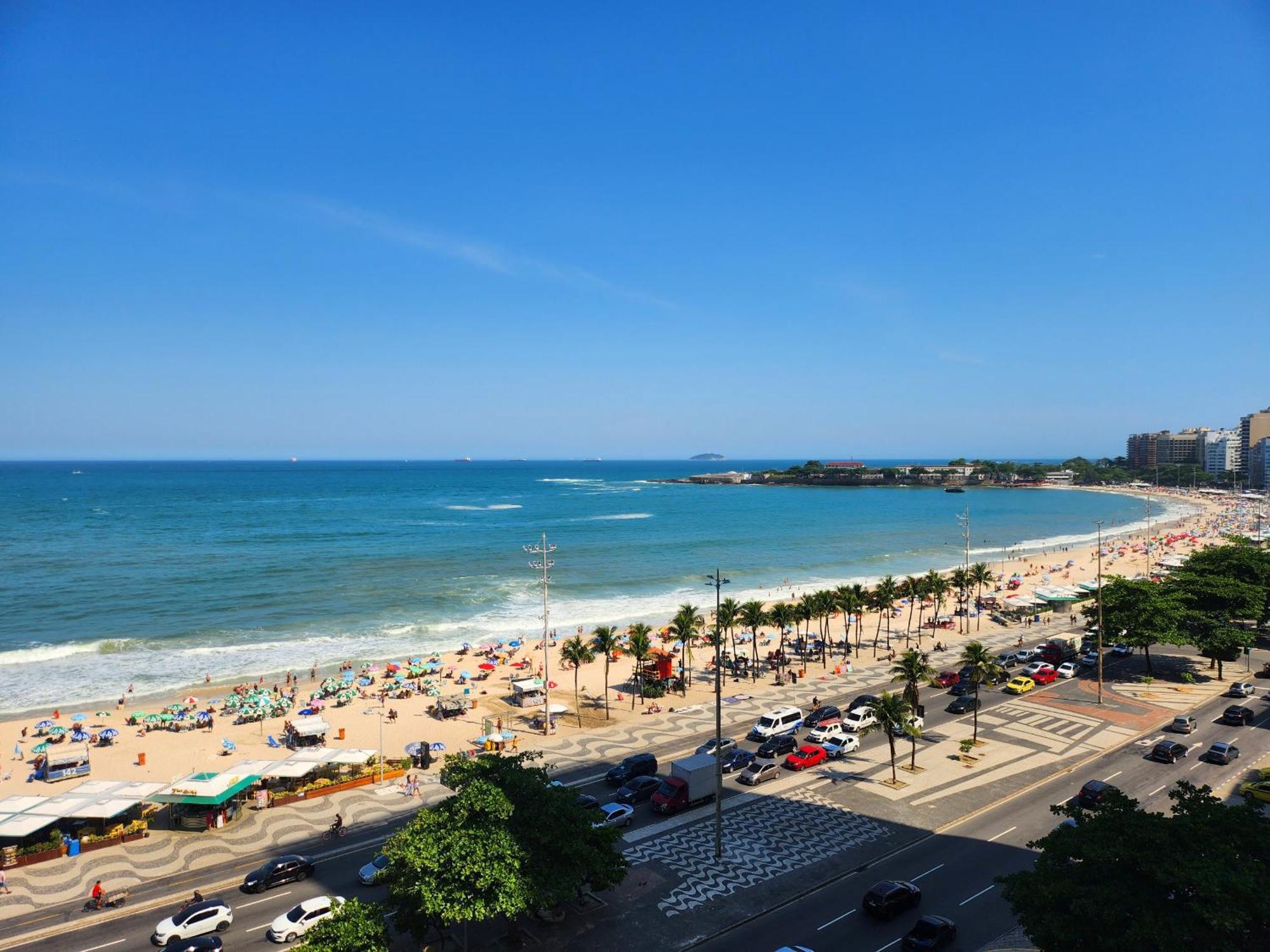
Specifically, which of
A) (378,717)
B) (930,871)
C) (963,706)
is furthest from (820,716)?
(378,717)

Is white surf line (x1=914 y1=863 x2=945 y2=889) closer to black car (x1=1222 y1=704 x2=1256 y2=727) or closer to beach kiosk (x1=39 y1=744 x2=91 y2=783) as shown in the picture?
black car (x1=1222 y1=704 x2=1256 y2=727)

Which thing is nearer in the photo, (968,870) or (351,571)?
(968,870)

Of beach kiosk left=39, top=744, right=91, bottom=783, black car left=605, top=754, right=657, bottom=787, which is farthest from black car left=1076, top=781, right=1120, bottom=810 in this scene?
beach kiosk left=39, top=744, right=91, bottom=783

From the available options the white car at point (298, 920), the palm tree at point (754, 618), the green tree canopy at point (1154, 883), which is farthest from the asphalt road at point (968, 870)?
the palm tree at point (754, 618)

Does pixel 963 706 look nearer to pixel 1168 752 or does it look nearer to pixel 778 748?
pixel 1168 752

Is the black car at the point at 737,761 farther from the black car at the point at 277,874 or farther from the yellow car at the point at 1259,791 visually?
the yellow car at the point at 1259,791

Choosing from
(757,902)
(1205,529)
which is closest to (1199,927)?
(757,902)

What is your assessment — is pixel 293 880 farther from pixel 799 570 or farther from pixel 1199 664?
pixel 799 570
